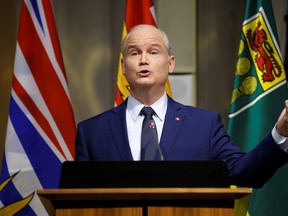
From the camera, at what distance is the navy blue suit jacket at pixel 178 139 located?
2.39 m

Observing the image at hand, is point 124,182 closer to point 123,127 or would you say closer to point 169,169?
point 169,169

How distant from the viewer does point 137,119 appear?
8.45 feet

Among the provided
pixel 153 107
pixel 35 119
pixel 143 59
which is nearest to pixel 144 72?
pixel 143 59

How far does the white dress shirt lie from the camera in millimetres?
2476

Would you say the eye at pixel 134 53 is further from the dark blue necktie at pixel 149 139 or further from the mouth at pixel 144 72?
the dark blue necktie at pixel 149 139

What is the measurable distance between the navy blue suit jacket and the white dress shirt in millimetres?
25

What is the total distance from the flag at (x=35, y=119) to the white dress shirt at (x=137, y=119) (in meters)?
0.96

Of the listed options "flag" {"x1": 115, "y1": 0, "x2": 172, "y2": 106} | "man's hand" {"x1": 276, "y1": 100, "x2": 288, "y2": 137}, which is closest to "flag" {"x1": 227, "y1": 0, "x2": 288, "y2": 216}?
"flag" {"x1": 115, "y1": 0, "x2": 172, "y2": 106}

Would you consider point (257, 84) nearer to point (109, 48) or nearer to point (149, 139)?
point (149, 139)

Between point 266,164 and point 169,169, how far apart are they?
465 mm

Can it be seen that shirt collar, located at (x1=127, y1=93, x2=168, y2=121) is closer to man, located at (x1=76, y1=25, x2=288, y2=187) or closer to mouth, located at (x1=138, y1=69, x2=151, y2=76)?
man, located at (x1=76, y1=25, x2=288, y2=187)

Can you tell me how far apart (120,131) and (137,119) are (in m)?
0.10

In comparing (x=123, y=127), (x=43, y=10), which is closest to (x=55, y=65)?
(x=43, y=10)

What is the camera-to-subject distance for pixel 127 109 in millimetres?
2639
